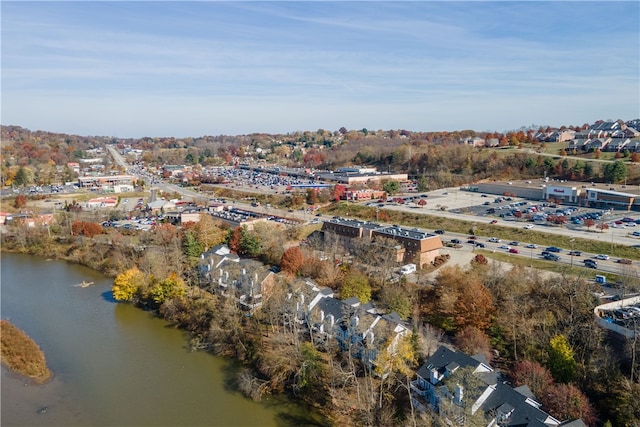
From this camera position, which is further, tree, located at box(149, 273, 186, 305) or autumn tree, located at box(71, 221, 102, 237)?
autumn tree, located at box(71, 221, 102, 237)

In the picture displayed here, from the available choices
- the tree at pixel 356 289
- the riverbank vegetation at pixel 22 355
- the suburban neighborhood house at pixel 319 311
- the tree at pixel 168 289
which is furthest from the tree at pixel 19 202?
the tree at pixel 356 289

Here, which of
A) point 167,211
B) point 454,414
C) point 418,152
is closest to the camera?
point 454,414

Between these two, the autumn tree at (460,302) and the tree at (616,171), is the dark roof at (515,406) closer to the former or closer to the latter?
the autumn tree at (460,302)

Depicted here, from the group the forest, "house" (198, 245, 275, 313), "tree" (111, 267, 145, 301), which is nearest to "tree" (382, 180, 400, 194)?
the forest

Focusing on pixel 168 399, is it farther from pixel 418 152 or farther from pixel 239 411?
pixel 418 152

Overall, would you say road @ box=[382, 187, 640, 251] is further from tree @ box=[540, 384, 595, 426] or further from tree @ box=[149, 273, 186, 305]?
tree @ box=[149, 273, 186, 305]

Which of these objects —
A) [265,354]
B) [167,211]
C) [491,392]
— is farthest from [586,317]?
[167,211]
